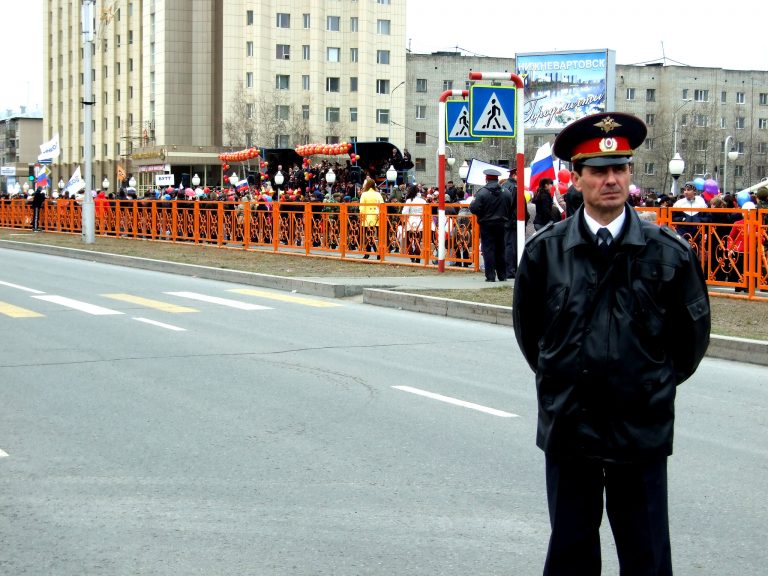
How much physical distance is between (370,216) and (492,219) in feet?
20.0

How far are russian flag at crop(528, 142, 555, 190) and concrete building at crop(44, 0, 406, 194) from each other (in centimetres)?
6451

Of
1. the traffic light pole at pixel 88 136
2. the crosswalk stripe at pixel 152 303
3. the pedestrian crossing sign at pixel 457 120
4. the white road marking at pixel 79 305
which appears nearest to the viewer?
the white road marking at pixel 79 305

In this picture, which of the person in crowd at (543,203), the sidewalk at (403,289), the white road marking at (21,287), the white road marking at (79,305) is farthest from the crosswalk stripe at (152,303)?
the person in crowd at (543,203)

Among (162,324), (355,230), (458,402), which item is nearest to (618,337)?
(458,402)

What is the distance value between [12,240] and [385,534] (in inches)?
1276

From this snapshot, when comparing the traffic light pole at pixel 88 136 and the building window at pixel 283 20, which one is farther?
the building window at pixel 283 20

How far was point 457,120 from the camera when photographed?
1966 cm

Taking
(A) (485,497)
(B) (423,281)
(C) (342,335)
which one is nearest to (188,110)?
(B) (423,281)

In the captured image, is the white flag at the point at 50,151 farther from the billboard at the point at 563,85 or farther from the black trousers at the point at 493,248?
the black trousers at the point at 493,248

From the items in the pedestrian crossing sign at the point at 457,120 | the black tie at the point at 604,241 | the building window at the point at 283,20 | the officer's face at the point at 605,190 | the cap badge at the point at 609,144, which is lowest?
the black tie at the point at 604,241

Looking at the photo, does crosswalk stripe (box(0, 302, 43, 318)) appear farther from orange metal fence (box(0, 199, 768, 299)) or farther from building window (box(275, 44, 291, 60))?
building window (box(275, 44, 291, 60))

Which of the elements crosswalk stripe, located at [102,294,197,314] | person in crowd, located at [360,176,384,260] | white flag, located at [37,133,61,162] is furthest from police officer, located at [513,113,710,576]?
white flag, located at [37,133,61,162]

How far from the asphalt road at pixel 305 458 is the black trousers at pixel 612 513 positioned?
1377 millimetres

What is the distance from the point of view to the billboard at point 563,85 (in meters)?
39.4
